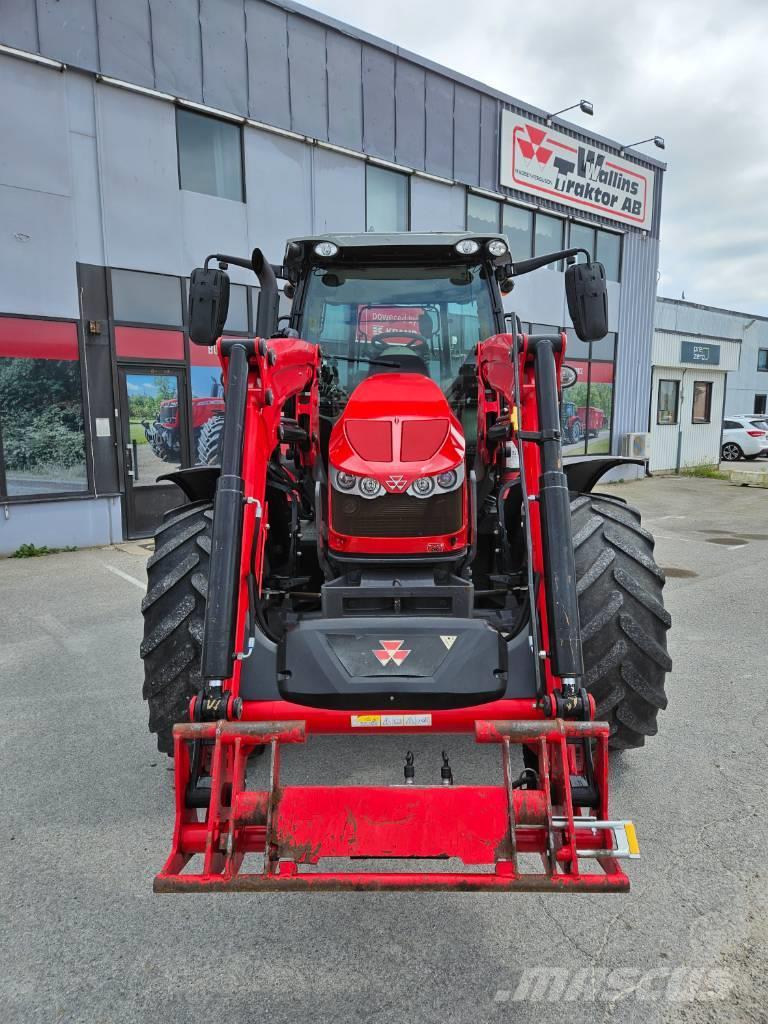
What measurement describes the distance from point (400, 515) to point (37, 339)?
7.11m

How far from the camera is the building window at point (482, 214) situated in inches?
496

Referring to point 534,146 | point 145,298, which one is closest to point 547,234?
point 534,146

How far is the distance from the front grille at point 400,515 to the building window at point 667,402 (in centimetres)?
1723

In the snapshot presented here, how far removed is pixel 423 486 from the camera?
270cm

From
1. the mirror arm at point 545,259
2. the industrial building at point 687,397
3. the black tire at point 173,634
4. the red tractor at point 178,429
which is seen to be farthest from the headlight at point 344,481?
the industrial building at point 687,397

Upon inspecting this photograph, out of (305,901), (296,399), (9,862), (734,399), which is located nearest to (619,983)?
(305,901)

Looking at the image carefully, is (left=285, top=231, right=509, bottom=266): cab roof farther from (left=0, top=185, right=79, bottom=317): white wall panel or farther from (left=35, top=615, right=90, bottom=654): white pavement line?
(left=0, top=185, right=79, bottom=317): white wall panel

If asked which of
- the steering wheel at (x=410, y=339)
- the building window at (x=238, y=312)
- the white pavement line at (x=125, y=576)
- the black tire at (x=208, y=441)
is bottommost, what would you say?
the white pavement line at (x=125, y=576)

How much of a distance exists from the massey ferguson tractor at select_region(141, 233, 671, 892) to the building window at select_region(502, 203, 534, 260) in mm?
10730

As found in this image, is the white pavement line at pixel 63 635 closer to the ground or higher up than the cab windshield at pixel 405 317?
closer to the ground

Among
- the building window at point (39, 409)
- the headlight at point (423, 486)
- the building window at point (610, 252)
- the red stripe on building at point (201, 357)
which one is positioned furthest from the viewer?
the building window at point (610, 252)

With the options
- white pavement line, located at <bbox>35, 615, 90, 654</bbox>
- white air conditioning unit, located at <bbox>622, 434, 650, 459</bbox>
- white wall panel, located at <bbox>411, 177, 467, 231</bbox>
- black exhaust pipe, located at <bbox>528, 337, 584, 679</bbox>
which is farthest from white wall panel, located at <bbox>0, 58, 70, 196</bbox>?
white air conditioning unit, located at <bbox>622, 434, 650, 459</bbox>

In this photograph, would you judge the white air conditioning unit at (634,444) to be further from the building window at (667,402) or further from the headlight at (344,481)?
the headlight at (344,481)

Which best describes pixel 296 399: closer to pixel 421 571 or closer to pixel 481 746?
pixel 421 571
